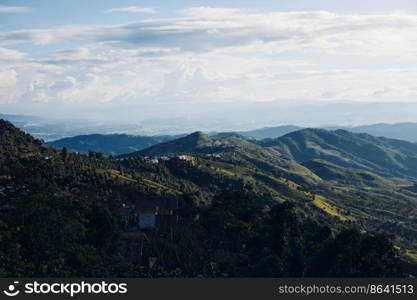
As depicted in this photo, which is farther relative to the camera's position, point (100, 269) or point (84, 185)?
point (84, 185)

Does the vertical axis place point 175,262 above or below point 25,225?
below

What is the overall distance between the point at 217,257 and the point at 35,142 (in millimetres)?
103012

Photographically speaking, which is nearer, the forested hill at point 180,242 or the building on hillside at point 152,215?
the forested hill at point 180,242

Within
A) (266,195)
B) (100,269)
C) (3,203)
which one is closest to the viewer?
(100,269)

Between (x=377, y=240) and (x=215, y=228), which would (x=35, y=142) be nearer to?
(x=215, y=228)

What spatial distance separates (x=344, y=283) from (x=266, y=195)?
130 meters

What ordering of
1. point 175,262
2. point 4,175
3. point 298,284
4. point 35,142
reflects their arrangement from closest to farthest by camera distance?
point 298,284 < point 175,262 < point 4,175 < point 35,142

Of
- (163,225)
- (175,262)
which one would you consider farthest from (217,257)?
(163,225)

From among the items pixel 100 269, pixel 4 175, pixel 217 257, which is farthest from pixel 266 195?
pixel 100 269

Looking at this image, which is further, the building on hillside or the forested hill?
the building on hillside

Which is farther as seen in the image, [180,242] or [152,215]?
[152,215]

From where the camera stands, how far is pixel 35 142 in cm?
13962

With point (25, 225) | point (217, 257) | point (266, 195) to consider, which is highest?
point (25, 225)

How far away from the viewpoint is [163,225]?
6281 cm
